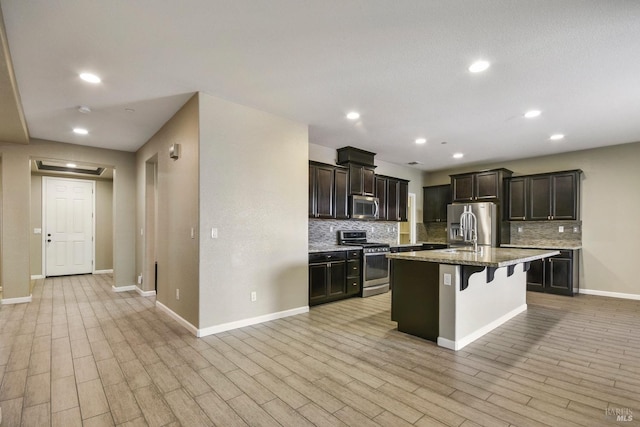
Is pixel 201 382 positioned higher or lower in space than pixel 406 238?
lower

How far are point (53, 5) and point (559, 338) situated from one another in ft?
17.4

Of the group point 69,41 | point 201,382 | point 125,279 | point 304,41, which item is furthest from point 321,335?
point 125,279

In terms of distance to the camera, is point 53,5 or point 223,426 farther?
point 53,5

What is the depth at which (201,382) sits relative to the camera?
246 cm

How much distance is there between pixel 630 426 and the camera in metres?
1.92

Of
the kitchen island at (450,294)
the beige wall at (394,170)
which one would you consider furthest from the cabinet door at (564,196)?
the kitchen island at (450,294)

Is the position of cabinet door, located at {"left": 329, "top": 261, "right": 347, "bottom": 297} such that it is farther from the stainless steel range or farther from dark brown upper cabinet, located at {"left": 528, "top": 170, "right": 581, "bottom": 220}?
dark brown upper cabinet, located at {"left": 528, "top": 170, "right": 581, "bottom": 220}

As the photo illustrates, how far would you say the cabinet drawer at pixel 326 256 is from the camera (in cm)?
470

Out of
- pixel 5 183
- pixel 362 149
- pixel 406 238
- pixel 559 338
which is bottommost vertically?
pixel 559 338

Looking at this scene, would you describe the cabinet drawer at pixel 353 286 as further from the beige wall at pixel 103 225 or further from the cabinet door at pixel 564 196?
the beige wall at pixel 103 225

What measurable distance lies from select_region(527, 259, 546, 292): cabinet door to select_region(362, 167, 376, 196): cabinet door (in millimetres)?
3271

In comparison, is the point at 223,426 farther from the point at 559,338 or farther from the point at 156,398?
the point at 559,338

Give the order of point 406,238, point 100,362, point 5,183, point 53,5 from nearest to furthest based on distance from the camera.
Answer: point 53,5
point 100,362
point 5,183
point 406,238

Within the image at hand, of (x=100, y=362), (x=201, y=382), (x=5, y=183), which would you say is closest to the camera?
(x=201, y=382)
